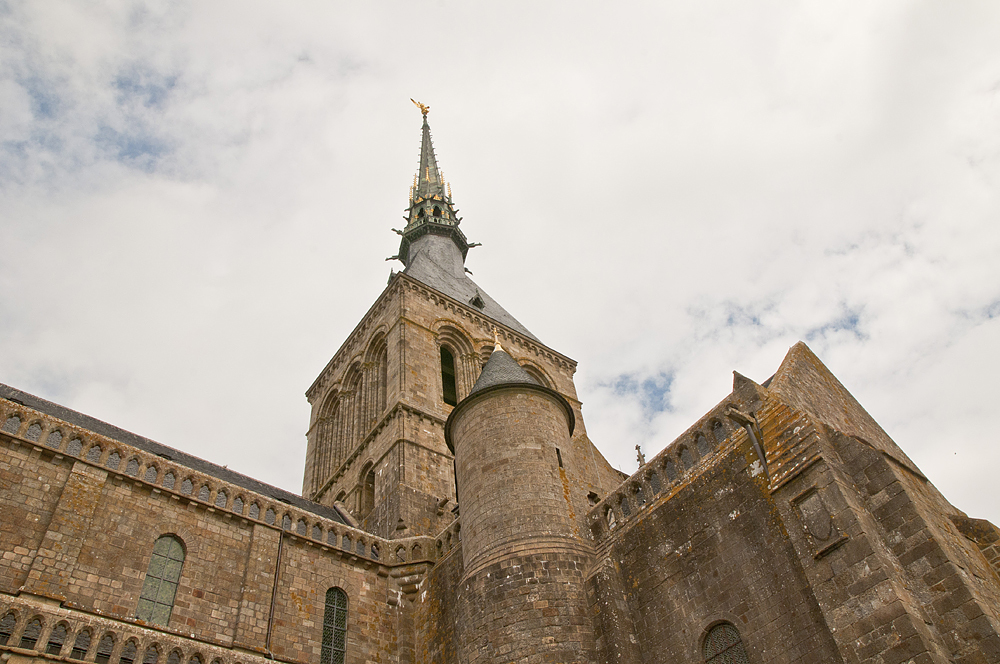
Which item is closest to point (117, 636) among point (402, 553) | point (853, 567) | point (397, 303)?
point (402, 553)

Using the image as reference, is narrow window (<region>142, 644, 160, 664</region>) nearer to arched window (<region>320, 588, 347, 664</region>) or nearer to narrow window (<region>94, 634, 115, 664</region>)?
narrow window (<region>94, 634, 115, 664</region>)

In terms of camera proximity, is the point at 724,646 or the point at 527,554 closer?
the point at 724,646

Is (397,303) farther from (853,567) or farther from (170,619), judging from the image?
(853,567)

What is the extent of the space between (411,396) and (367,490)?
3.24 m

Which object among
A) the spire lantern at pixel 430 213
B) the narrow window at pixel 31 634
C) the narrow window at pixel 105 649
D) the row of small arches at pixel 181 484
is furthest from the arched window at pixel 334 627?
the spire lantern at pixel 430 213

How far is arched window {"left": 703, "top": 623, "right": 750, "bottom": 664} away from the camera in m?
9.11

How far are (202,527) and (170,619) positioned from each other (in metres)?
1.91

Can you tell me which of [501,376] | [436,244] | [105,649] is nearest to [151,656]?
[105,649]

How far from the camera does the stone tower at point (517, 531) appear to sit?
11.0 meters

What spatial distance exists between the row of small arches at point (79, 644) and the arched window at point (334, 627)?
3.23m

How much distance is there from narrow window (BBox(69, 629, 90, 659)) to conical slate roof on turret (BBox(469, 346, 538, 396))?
25.9 ft

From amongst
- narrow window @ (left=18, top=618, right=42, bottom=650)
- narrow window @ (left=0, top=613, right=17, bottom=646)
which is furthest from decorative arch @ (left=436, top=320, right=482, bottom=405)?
narrow window @ (left=0, top=613, right=17, bottom=646)

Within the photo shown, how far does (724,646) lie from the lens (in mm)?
9352

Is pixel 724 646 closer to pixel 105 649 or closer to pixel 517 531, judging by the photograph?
pixel 517 531
